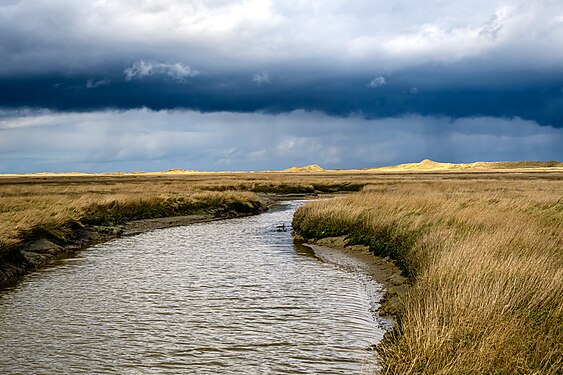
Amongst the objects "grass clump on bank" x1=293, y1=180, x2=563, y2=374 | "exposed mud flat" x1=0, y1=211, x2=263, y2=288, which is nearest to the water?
"exposed mud flat" x1=0, y1=211, x2=263, y2=288

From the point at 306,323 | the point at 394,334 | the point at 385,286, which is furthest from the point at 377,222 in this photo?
the point at 394,334

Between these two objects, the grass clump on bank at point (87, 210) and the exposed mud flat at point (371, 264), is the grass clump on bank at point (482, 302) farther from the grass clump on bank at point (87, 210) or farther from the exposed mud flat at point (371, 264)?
the grass clump on bank at point (87, 210)

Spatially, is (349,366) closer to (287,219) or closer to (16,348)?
(16,348)

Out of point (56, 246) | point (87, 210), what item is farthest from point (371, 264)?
point (87, 210)

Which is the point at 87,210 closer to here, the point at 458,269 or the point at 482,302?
the point at 458,269

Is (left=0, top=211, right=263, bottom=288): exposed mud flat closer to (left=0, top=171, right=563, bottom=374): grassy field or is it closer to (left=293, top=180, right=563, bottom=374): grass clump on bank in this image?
(left=0, top=171, right=563, bottom=374): grassy field

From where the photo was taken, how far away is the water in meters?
9.55

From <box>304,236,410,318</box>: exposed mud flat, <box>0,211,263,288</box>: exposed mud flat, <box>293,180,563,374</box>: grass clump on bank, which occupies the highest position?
<box>293,180,563,374</box>: grass clump on bank

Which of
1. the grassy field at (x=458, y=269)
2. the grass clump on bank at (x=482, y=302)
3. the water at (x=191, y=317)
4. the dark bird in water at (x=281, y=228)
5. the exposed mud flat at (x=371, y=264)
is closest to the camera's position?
the grass clump on bank at (x=482, y=302)

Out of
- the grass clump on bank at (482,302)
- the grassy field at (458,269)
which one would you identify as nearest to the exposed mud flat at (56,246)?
the grassy field at (458,269)

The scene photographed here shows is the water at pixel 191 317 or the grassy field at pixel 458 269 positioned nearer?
the grassy field at pixel 458 269

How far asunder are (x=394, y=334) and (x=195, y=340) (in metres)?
3.84

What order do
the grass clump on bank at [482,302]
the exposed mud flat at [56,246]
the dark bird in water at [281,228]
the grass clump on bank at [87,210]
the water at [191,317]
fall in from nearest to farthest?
the grass clump on bank at [482,302] → the water at [191,317] → the exposed mud flat at [56,246] → the grass clump on bank at [87,210] → the dark bird in water at [281,228]

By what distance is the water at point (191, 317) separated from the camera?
9.55m
